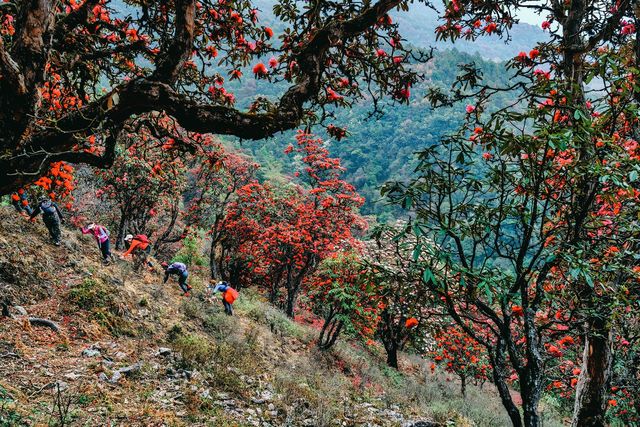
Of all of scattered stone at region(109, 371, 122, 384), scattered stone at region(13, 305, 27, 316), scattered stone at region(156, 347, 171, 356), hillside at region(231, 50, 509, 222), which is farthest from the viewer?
hillside at region(231, 50, 509, 222)

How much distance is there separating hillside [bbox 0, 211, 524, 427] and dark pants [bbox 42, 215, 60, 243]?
9.8 inches

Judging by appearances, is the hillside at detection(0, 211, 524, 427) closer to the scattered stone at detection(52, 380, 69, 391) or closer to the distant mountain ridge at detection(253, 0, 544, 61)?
the scattered stone at detection(52, 380, 69, 391)

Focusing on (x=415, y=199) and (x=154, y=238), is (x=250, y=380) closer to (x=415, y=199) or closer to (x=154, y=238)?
(x=415, y=199)

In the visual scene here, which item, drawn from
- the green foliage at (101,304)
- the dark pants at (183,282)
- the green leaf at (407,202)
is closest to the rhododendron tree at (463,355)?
the dark pants at (183,282)

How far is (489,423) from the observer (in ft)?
31.8

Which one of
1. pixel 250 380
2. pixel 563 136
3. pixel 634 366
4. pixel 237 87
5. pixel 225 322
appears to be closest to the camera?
pixel 563 136

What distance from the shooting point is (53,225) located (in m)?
8.27

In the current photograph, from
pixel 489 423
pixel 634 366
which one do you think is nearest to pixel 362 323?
pixel 489 423

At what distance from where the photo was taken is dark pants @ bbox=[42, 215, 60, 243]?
26.7ft

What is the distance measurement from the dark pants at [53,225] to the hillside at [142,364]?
0.82 ft

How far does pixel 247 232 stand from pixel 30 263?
419 inches

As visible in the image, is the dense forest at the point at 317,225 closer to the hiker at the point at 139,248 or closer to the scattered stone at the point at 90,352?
the scattered stone at the point at 90,352

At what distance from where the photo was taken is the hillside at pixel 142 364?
4.59 m

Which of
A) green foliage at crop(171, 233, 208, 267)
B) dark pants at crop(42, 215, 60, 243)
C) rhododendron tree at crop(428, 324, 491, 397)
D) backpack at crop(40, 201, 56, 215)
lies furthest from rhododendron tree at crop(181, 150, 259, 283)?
rhododendron tree at crop(428, 324, 491, 397)
